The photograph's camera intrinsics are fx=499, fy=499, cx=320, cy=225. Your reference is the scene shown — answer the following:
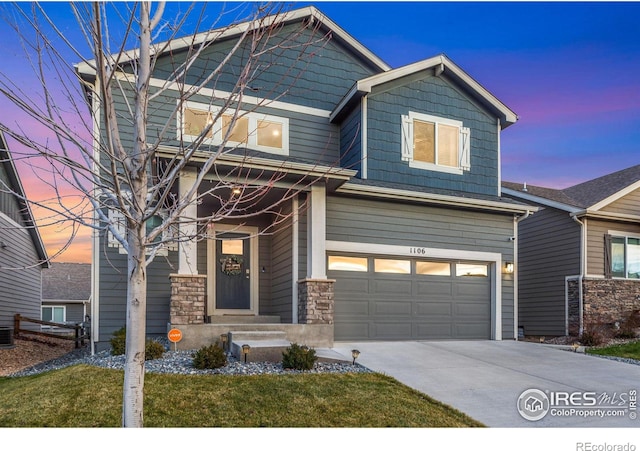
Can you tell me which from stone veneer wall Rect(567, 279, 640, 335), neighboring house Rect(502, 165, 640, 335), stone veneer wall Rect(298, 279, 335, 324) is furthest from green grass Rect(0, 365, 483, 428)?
neighboring house Rect(502, 165, 640, 335)

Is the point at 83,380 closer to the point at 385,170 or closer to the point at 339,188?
the point at 339,188

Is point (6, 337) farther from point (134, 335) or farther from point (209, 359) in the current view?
point (134, 335)

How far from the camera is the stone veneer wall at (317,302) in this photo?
345 inches

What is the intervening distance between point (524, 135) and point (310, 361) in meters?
8.42

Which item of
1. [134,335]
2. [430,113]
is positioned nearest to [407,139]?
[430,113]

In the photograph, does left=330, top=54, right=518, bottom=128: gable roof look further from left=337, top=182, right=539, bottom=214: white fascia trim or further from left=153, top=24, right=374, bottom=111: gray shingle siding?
left=337, top=182, right=539, bottom=214: white fascia trim

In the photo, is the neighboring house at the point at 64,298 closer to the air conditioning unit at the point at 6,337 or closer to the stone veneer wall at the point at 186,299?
the air conditioning unit at the point at 6,337

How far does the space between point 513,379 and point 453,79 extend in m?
7.34

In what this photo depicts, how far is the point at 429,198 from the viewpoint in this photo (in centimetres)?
1053

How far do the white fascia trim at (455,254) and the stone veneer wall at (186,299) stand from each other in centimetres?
271

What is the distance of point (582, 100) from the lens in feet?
30.3

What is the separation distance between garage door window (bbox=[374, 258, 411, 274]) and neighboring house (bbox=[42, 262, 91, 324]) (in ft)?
59.5

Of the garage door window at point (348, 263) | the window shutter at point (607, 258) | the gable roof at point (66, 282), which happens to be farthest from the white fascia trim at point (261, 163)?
the gable roof at point (66, 282)
